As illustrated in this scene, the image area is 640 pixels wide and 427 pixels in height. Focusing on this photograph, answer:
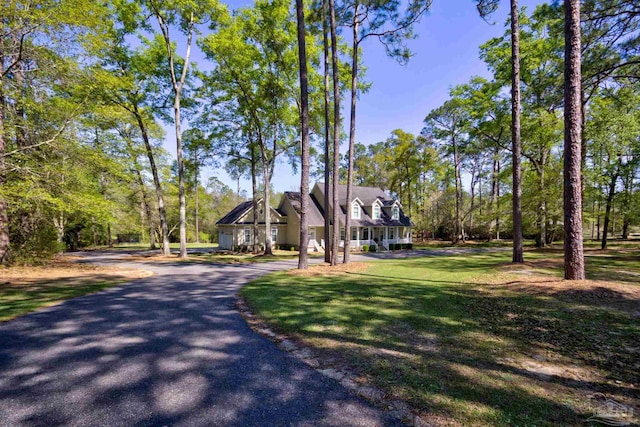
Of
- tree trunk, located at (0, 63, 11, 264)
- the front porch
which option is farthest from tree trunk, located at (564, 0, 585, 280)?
the front porch

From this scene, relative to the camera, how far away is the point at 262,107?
19906mm

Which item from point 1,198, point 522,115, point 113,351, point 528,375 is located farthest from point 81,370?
point 522,115

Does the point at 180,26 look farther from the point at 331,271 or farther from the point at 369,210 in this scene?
the point at 369,210

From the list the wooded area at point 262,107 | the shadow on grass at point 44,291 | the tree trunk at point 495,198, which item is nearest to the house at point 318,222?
the wooded area at point 262,107

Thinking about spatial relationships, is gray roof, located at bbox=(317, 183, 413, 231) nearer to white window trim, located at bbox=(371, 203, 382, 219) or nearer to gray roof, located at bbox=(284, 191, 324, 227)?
white window trim, located at bbox=(371, 203, 382, 219)

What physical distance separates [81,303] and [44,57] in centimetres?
891

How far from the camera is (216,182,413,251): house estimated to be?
26969 mm

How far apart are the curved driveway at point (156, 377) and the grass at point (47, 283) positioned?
105 cm

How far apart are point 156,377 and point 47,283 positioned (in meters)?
8.96

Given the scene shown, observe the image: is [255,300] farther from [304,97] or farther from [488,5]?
[488,5]

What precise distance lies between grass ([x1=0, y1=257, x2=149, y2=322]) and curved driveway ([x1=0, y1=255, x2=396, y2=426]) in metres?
1.05

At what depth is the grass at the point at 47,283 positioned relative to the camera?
259 inches

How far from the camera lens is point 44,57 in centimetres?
964

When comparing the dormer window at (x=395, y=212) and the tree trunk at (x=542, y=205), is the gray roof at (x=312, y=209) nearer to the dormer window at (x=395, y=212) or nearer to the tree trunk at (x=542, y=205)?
the dormer window at (x=395, y=212)
